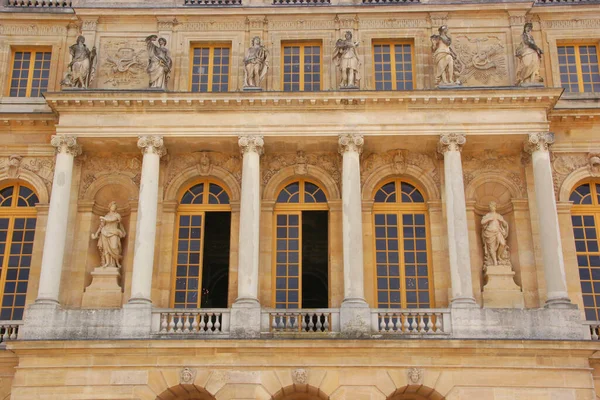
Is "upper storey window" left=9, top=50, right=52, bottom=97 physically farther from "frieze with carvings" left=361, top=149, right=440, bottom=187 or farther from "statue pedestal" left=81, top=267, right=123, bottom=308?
"frieze with carvings" left=361, top=149, right=440, bottom=187

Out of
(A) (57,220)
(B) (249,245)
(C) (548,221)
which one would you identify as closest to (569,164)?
(C) (548,221)

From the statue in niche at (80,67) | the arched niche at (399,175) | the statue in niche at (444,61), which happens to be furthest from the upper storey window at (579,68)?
the statue in niche at (80,67)

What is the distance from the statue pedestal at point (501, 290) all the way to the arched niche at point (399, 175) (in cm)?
274

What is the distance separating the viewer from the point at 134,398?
66.0 feet

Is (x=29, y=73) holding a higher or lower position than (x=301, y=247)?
higher

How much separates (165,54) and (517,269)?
11.7 meters

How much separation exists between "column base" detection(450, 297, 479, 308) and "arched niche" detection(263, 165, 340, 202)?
4.64 m

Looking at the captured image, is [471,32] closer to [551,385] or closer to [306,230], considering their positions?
[306,230]

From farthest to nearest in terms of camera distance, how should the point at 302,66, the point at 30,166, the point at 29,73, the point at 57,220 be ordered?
the point at 29,73, the point at 302,66, the point at 30,166, the point at 57,220

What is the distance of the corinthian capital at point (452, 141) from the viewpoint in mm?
22531

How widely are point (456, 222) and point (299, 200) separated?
4.73 m

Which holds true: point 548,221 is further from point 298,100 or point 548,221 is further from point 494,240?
point 298,100

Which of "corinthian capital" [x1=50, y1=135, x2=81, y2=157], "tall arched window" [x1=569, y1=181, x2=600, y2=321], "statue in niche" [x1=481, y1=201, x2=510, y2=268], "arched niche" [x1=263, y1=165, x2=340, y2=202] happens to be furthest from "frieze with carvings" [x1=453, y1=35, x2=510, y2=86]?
"corinthian capital" [x1=50, y1=135, x2=81, y2=157]

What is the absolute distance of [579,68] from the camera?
81.9ft
